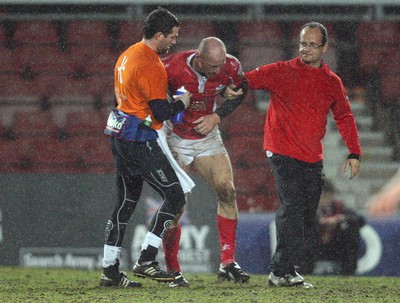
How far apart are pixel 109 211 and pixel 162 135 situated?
96.0 inches

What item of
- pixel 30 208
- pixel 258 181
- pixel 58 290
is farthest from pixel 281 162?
pixel 258 181

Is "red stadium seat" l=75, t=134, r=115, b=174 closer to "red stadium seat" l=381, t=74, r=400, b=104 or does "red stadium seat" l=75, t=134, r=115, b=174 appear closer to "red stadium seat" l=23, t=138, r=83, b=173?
"red stadium seat" l=23, t=138, r=83, b=173

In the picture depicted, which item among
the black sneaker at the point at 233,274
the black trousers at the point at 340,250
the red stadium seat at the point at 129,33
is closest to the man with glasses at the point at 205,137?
the black sneaker at the point at 233,274

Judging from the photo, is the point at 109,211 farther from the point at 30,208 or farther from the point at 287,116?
the point at 287,116

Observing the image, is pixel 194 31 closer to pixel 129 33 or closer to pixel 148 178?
pixel 129 33

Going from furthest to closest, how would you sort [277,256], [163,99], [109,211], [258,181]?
[258,181] < [109,211] < [277,256] < [163,99]

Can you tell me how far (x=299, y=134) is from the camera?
6.86 m

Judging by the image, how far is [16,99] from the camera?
12719 mm

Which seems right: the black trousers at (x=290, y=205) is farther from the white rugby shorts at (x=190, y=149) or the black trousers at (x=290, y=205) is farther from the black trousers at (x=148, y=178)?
the black trousers at (x=148, y=178)

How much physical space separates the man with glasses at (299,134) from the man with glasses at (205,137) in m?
0.36

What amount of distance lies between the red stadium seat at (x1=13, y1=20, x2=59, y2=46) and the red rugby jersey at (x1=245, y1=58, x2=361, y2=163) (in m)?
6.88

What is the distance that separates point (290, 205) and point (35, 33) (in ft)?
24.4

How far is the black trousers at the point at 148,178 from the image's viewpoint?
652 cm

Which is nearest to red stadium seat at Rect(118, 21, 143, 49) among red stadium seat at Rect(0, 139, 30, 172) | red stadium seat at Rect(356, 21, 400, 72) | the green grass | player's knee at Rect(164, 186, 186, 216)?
red stadium seat at Rect(0, 139, 30, 172)
